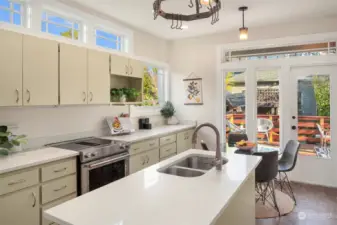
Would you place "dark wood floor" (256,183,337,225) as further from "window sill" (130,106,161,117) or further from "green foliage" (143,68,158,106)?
"green foliage" (143,68,158,106)

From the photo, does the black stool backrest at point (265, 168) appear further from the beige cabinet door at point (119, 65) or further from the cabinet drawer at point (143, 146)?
the beige cabinet door at point (119, 65)

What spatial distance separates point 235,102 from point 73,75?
10.1 feet

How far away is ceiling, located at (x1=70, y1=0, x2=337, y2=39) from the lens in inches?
131

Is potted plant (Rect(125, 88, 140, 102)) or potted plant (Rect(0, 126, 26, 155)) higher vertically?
potted plant (Rect(125, 88, 140, 102))

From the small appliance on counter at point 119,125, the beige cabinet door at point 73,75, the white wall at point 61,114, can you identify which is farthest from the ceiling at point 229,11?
the small appliance on counter at point 119,125

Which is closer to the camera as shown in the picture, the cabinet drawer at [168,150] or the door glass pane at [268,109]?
the cabinet drawer at [168,150]

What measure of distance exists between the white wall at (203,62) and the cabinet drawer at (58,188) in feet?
10.0

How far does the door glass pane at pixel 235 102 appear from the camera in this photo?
4699 millimetres

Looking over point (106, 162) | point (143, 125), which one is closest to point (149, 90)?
point (143, 125)

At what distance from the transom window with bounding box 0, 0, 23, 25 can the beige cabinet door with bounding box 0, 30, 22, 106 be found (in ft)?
1.86

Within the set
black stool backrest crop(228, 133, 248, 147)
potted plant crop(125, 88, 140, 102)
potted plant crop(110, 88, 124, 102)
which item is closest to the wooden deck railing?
black stool backrest crop(228, 133, 248, 147)

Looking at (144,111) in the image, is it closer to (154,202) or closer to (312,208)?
(312,208)

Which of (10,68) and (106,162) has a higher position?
(10,68)

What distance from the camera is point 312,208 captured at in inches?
128
